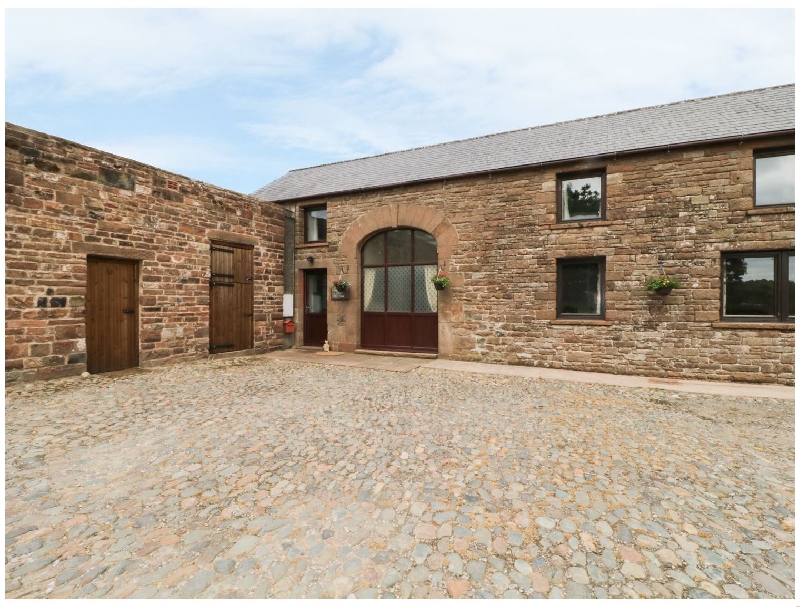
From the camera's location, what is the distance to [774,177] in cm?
650

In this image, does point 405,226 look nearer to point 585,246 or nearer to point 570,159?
point 570,159

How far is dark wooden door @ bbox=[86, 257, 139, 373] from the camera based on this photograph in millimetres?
6672

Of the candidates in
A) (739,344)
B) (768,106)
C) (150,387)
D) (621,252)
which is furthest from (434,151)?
(150,387)

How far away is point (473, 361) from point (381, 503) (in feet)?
19.6

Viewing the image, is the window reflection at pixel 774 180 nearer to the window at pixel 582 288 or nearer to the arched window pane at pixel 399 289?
the window at pixel 582 288

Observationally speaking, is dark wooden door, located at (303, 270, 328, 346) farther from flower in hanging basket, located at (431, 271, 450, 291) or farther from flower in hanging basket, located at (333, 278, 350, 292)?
flower in hanging basket, located at (431, 271, 450, 291)

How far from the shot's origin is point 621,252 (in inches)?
283

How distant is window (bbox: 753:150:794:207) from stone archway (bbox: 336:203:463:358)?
5.57 metres

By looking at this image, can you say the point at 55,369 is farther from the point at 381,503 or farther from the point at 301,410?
the point at 381,503

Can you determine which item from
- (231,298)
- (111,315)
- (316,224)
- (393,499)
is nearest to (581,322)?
(393,499)

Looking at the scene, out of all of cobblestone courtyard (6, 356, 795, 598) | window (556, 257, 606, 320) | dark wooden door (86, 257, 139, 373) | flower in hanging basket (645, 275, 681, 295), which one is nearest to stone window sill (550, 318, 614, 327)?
window (556, 257, 606, 320)

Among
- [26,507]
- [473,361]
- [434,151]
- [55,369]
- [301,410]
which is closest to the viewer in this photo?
[26,507]

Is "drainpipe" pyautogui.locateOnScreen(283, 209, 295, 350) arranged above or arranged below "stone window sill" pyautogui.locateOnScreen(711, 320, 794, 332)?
above

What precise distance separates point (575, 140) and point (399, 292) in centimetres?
550
